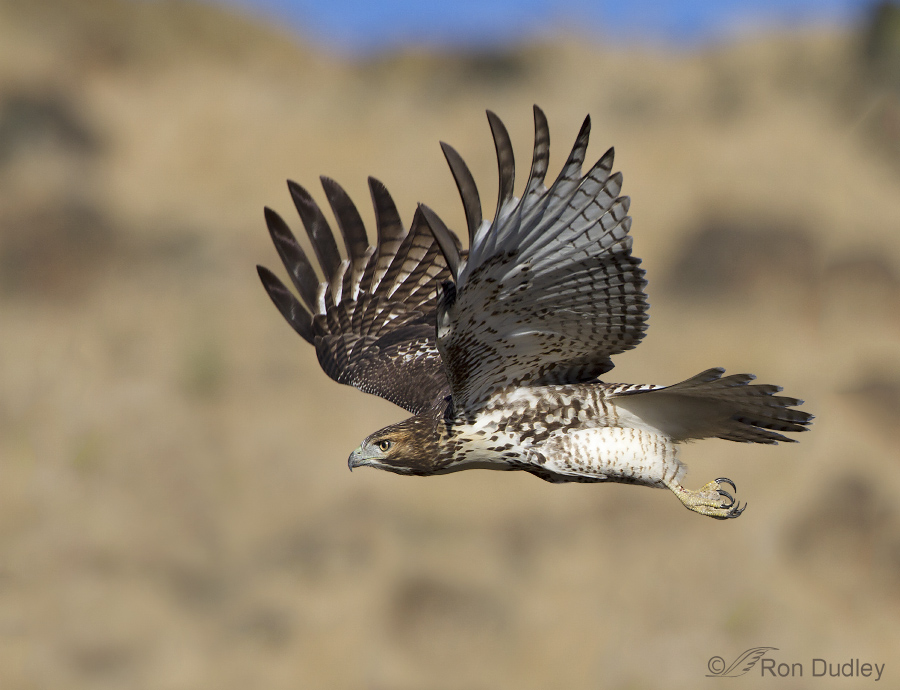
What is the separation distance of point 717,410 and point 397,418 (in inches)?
504

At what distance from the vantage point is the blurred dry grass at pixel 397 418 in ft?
58.0

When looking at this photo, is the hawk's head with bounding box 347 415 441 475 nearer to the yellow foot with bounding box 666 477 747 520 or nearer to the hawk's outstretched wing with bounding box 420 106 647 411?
the hawk's outstretched wing with bounding box 420 106 647 411

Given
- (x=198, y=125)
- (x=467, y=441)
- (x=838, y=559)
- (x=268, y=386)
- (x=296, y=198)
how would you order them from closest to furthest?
1. (x=467, y=441)
2. (x=296, y=198)
3. (x=838, y=559)
4. (x=268, y=386)
5. (x=198, y=125)

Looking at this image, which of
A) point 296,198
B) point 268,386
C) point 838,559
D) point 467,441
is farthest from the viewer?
point 268,386

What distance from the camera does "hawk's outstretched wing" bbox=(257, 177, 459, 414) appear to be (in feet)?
24.7

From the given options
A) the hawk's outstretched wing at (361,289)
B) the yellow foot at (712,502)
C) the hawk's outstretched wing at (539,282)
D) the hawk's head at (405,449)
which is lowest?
the yellow foot at (712,502)

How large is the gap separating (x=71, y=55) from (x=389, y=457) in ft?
77.3

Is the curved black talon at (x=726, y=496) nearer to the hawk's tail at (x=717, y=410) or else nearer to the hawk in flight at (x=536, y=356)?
the hawk in flight at (x=536, y=356)

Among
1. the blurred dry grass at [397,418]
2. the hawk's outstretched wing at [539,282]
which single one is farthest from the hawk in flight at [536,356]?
the blurred dry grass at [397,418]

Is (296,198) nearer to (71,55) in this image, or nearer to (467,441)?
(467,441)

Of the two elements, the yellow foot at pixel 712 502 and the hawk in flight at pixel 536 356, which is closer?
the hawk in flight at pixel 536 356

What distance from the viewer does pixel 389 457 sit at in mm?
6121

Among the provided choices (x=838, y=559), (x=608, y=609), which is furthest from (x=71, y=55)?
(x=838, y=559)

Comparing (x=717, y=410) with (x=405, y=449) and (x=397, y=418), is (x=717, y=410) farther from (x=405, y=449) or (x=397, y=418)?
(x=397, y=418)
